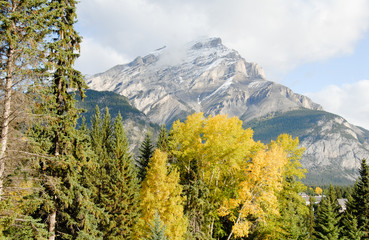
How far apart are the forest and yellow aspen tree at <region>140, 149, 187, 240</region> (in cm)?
9

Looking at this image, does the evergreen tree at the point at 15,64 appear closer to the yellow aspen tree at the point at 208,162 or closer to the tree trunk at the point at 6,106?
the tree trunk at the point at 6,106

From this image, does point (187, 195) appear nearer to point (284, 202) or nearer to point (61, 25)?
point (284, 202)

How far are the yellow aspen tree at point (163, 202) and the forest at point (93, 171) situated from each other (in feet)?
0.29

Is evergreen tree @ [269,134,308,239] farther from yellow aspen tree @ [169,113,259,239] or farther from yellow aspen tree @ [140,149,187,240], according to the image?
yellow aspen tree @ [140,149,187,240]

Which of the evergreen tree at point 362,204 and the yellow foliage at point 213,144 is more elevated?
the yellow foliage at point 213,144

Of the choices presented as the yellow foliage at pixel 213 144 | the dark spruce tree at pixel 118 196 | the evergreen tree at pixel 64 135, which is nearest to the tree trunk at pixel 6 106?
the evergreen tree at pixel 64 135

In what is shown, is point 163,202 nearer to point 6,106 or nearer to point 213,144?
point 213,144

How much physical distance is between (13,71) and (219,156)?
18.7m


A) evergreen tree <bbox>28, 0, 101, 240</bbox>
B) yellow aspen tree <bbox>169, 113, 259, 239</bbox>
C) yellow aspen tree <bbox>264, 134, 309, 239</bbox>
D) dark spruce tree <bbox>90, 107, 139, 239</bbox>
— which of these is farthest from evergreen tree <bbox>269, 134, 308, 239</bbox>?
evergreen tree <bbox>28, 0, 101, 240</bbox>

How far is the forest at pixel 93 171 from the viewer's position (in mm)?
9930

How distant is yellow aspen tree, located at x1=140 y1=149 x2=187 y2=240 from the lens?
1970 centimetres

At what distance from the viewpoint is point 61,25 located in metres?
13.0

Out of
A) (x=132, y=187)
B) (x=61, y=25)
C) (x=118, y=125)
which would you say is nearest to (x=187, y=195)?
(x=132, y=187)

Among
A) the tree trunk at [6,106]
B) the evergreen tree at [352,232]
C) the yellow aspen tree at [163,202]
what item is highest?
the tree trunk at [6,106]
